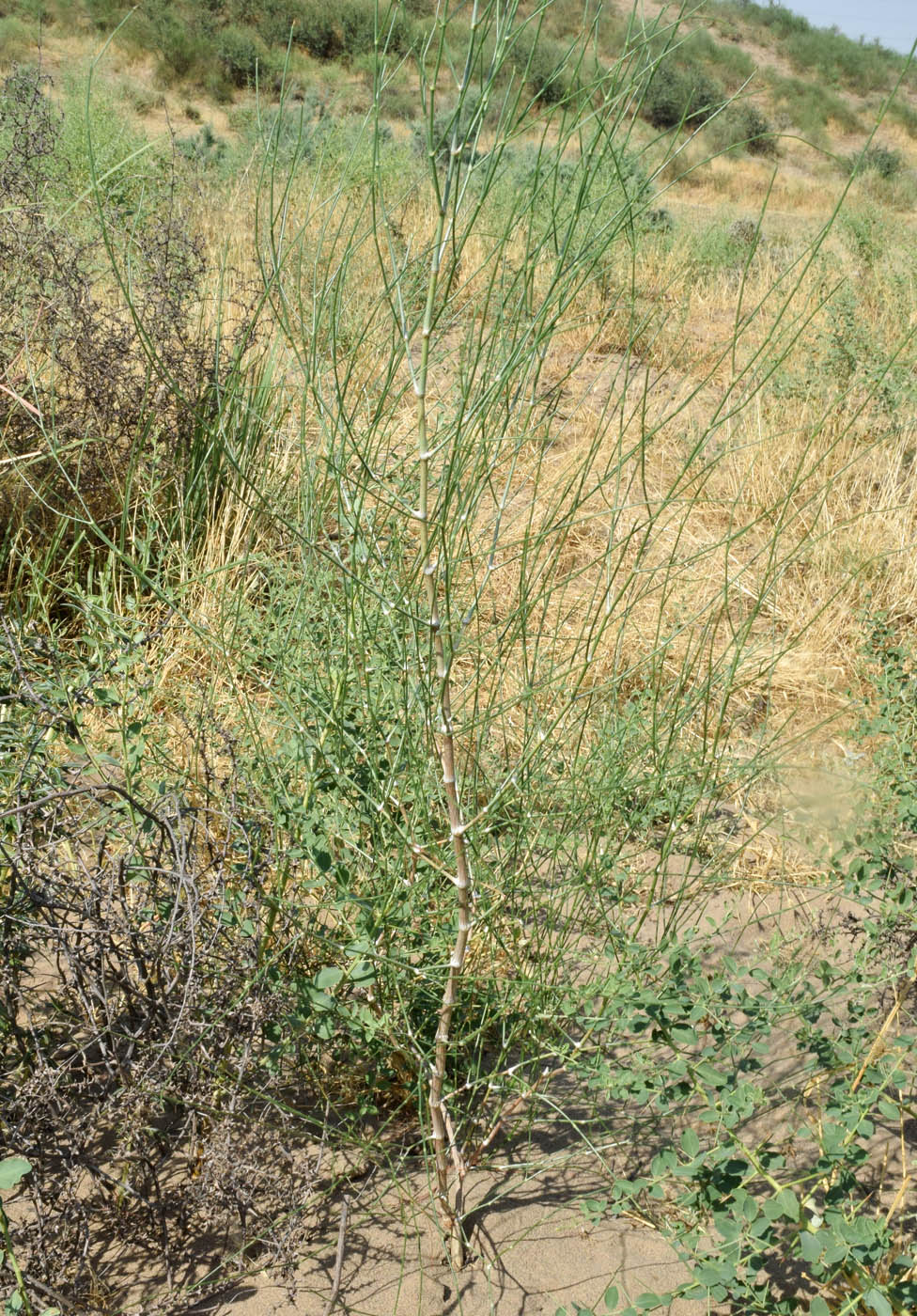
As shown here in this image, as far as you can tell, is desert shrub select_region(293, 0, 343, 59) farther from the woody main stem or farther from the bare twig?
the bare twig

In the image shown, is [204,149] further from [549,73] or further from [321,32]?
[321,32]

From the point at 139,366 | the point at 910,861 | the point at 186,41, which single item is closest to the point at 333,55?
the point at 186,41

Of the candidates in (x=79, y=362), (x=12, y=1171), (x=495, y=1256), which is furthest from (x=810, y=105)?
(x=12, y=1171)

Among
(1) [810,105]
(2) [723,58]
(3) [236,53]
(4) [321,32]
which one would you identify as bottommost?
(3) [236,53]

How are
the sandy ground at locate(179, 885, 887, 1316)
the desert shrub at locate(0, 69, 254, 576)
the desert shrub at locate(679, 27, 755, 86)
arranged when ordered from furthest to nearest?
1. the desert shrub at locate(679, 27, 755, 86)
2. the desert shrub at locate(0, 69, 254, 576)
3. the sandy ground at locate(179, 885, 887, 1316)

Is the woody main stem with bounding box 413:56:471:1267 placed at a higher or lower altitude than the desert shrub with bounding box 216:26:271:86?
lower

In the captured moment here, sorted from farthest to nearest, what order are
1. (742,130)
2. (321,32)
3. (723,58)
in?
(723,58), (742,130), (321,32)

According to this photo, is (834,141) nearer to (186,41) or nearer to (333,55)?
(333,55)

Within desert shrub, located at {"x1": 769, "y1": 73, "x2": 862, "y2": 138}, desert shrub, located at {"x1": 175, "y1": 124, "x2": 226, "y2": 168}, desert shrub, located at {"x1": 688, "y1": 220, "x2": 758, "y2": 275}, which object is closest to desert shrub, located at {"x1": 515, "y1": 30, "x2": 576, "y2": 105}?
desert shrub, located at {"x1": 688, "y1": 220, "x2": 758, "y2": 275}

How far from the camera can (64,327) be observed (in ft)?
10.5

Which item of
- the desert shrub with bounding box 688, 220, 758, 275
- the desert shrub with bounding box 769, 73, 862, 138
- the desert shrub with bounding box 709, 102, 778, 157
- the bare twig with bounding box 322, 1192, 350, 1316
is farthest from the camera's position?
the desert shrub with bounding box 769, 73, 862, 138

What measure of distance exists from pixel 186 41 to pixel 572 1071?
18.3 m

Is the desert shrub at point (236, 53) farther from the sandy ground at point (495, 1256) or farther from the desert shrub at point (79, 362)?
the sandy ground at point (495, 1256)

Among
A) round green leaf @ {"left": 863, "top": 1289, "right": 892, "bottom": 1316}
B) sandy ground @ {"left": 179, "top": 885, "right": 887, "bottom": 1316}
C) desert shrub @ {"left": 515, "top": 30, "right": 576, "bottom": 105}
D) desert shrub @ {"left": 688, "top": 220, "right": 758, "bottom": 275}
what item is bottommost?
sandy ground @ {"left": 179, "top": 885, "right": 887, "bottom": 1316}
